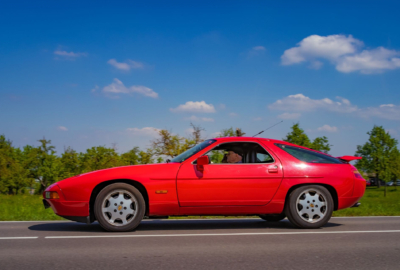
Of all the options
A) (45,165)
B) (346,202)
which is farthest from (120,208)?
(45,165)

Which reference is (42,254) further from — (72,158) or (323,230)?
(72,158)

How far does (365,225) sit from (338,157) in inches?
52.3

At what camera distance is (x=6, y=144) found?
69.9m

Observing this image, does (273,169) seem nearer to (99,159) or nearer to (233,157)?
(233,157)

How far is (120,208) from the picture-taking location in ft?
20.9

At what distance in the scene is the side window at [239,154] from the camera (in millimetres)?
7039

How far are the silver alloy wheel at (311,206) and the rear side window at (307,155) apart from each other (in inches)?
22.0

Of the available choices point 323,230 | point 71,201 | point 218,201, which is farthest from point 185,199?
point 323,230

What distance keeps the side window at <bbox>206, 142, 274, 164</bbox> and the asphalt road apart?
1.12 meters

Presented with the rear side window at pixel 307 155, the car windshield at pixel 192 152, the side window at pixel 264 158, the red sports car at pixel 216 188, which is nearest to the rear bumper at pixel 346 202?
the red sports car at pixel 216 188

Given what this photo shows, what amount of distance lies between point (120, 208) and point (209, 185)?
1398 mm

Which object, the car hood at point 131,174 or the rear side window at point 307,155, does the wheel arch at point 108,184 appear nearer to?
the car hood at point 131,174

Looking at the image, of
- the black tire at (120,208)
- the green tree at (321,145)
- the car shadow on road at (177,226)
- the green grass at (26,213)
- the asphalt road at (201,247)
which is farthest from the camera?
the green tree at (321,145)

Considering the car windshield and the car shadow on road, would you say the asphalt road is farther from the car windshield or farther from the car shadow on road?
the car windshield
